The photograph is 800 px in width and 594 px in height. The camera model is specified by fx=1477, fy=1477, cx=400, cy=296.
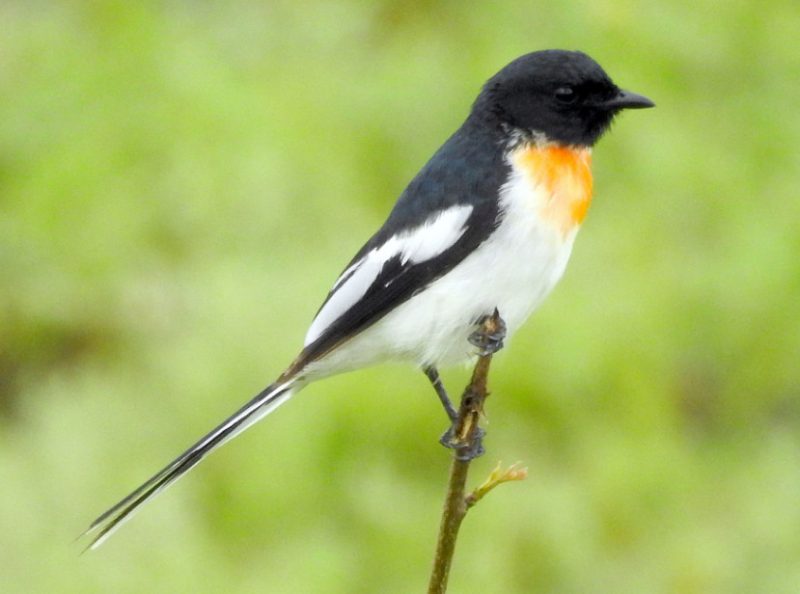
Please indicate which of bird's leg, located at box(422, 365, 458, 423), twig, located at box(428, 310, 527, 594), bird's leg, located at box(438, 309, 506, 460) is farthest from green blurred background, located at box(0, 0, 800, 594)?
twig, located at box(428, 310, 527, 594)

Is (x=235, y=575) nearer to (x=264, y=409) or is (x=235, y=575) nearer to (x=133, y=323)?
(x=264, y=409)

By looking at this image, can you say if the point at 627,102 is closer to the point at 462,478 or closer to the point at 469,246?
the point at 469,246

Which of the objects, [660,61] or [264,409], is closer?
[264,409]

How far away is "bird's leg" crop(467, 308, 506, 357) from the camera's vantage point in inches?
118

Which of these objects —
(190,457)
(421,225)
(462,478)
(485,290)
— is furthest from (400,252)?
(462,478)

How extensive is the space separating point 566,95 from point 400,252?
58 centimetres

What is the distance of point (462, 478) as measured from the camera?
7.97 feet

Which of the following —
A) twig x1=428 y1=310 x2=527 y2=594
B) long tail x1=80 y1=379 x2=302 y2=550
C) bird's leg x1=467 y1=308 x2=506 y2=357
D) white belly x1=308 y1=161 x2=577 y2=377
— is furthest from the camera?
white belly x1=308 y1=161 x2=577 y2=377

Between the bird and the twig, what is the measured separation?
417mm

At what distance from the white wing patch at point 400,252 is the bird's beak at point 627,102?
458mm

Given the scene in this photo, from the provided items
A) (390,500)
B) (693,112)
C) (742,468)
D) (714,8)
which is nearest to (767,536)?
(742,468)

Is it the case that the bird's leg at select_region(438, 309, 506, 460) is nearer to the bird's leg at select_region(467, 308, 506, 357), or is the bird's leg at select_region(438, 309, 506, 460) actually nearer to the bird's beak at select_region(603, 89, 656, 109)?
the bird's leg at select_region(467, 308, 506, 357)

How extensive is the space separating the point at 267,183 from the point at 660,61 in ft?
5.44

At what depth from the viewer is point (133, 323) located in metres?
5.11
